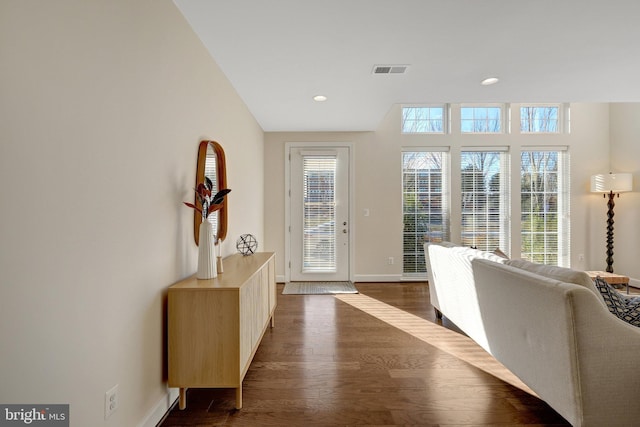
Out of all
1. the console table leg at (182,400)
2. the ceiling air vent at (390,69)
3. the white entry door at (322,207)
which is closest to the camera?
the console table leg at (182,400)

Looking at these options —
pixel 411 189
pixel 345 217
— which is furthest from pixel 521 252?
pixel 345 217

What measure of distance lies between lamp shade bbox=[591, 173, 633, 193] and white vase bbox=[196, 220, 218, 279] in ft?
18.1

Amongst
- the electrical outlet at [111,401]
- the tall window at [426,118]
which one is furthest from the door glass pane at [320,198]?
the electrical outlet at [111,401]

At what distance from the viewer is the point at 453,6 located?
178cm

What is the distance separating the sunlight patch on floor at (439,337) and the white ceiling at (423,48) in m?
2.34

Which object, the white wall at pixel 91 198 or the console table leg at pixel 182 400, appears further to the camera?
the console table leg at pixel 182 400

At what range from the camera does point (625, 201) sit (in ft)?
14.8

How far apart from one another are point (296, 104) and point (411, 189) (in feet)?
7.76

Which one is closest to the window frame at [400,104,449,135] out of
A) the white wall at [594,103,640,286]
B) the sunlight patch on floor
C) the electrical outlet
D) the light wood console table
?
the white wall at [594,103,640,286]

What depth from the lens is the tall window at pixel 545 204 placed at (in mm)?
4754

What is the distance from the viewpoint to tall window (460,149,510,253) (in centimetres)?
475

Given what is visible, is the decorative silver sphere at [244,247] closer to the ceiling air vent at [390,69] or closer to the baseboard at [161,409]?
the baseboard at [161,409]

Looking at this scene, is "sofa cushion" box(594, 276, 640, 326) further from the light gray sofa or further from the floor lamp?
the floor lamp
